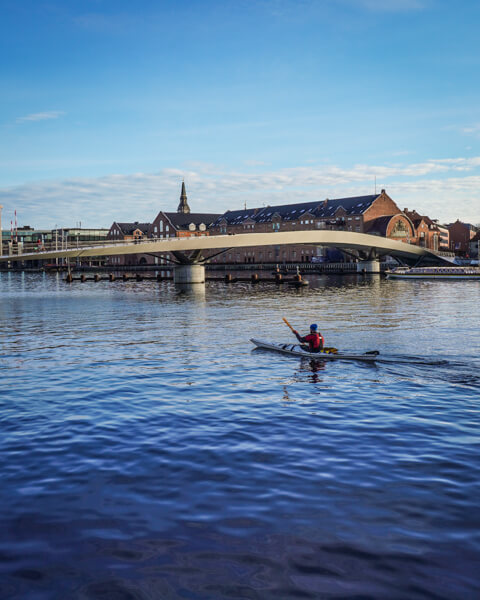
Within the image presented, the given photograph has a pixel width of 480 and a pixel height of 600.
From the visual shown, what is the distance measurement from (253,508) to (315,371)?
1348 centimetres

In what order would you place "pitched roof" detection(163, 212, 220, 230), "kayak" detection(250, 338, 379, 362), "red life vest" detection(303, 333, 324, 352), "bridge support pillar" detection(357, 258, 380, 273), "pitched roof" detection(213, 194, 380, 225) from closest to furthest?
"kayak" detection(250, 338, 379, 362)
"red life vest" detection(303, 333, 324, 352)
"bridge support pillar" detection(357, 258, 380, 273)
"pitched roof" detection(213, 194, 380, 225)
"pitched roof" detection(163, 212, 220, 230)

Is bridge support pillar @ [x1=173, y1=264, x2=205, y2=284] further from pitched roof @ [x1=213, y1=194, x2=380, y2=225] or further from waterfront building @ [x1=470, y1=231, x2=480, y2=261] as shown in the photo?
waterfront building @ [x1=470, y1=231, x2=480, y2=261]

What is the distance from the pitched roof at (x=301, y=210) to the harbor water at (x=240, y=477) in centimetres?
12626

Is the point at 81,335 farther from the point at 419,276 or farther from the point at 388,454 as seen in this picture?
the point at 419,276

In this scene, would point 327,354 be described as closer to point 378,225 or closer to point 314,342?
point 314,342

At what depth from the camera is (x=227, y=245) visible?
82.6 m

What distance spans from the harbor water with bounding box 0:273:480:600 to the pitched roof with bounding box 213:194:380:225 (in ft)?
414

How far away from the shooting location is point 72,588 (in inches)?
299

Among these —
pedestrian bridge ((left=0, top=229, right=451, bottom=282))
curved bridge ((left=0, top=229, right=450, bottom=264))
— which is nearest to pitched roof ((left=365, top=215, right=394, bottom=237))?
pedestrian bridge ((left=0, top=229, right=451, bottom=282))

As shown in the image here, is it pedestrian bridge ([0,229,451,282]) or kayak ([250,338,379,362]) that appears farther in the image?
pedestrian bridge ([0,229,451,282])

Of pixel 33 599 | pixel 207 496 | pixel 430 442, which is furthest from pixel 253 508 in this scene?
pixel 430 442

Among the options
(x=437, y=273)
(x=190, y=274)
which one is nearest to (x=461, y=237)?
(x=437, y=273)

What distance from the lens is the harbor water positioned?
7863mm

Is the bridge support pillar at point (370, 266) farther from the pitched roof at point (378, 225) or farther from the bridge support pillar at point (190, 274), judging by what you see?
the bridge support pillar at point (190, 274)
